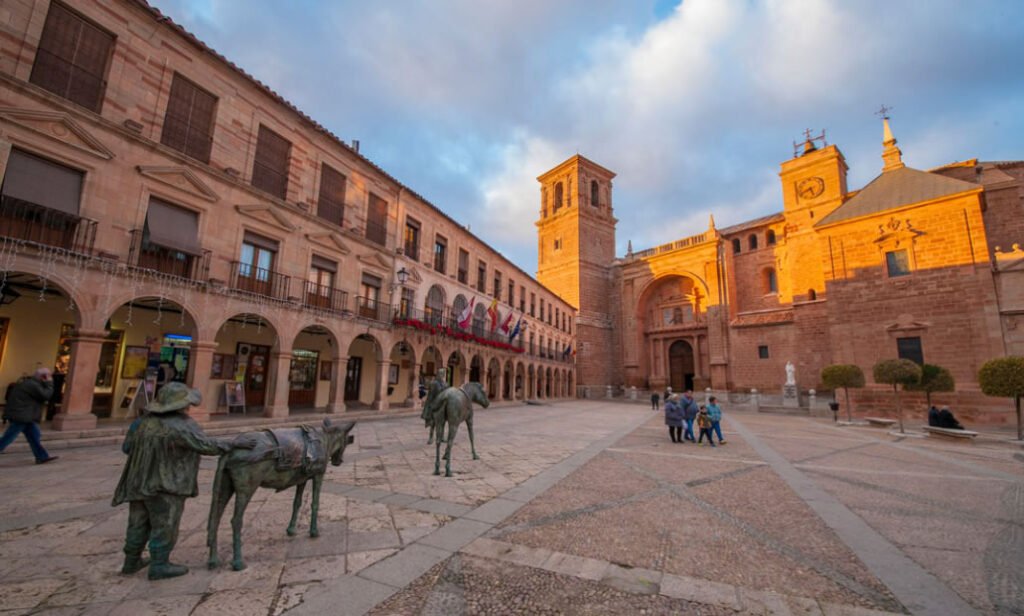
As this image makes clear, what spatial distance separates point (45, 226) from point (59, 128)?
2.20 m

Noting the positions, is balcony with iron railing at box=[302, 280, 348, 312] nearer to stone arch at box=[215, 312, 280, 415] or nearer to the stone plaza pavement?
stone arch at box=[215, 312, 280, 415]

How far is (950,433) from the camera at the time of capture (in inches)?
506

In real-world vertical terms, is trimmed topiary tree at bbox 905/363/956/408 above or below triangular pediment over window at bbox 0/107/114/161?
below

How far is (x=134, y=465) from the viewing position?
2.85m

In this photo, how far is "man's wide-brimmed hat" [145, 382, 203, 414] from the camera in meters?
2.92

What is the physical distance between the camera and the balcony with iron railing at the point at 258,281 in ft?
38.8

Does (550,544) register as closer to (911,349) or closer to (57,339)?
(57,339)

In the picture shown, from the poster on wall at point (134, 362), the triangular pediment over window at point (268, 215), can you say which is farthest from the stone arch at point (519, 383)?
the poster on wall at point (134, 362)

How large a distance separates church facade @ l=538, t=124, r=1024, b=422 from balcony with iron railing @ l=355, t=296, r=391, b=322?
23793mm

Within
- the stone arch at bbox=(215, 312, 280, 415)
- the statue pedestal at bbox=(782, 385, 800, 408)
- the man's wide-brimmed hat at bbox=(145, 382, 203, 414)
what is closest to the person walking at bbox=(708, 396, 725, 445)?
the man's wide-brimmed hat at bbox=(145, 382, 203, 414)

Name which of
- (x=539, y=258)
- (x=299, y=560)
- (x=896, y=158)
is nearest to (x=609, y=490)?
(x=299, y=560)

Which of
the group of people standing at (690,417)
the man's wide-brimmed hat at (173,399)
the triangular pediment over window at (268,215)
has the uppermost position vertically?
the triangular pediment over window at (268,215)

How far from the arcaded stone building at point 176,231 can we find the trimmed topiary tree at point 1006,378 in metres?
19.5

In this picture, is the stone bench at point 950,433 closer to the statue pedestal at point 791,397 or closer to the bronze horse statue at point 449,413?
the statue pedestal at point 791,397
